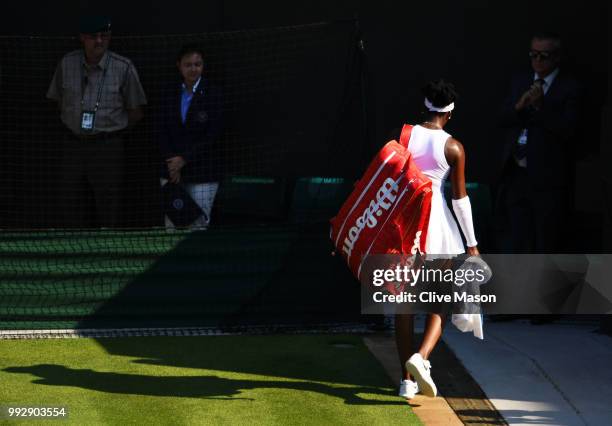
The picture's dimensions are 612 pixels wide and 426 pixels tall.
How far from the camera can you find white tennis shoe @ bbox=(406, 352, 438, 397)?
710 centimetres

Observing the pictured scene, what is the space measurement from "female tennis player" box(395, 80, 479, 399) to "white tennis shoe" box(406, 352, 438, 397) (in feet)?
0.17

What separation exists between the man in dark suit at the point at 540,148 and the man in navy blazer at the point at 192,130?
240 centimetres

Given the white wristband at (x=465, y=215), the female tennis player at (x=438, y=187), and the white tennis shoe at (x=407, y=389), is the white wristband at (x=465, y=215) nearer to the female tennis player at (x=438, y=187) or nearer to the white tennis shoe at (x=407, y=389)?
the female tennis player at (x=438, y=187)

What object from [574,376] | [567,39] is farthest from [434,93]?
[567,39]

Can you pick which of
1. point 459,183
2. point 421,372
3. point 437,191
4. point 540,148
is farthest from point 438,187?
point 540,148

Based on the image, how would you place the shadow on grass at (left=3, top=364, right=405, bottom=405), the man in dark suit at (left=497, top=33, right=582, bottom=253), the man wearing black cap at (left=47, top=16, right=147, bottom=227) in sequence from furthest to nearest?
the man wearing black cap at (left=47, top=16, right=147, bottom=227) < the man in dark suit at (left=497, top=33, right=582, bottom=253) < the shadow on grass at (left=3, top=364, right=405, bottom=405)

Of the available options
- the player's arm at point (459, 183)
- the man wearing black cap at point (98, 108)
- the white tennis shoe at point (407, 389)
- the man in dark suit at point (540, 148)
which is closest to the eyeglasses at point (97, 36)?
the man wearing black cap at point (98, 108)

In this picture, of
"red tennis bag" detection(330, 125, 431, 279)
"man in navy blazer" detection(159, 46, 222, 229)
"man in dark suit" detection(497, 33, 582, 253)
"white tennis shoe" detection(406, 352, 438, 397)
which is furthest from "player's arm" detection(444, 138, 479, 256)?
"man in navy blazer" detection(159, 46, 222, 229)

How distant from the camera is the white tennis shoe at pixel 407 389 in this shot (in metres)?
7.55

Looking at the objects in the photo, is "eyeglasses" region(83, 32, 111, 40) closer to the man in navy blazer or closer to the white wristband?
the man in navy blazer

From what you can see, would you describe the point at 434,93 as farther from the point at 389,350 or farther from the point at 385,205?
the point at 389,350

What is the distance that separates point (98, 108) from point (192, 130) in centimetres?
80

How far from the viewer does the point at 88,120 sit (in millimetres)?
10352

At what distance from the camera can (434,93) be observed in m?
7.39
